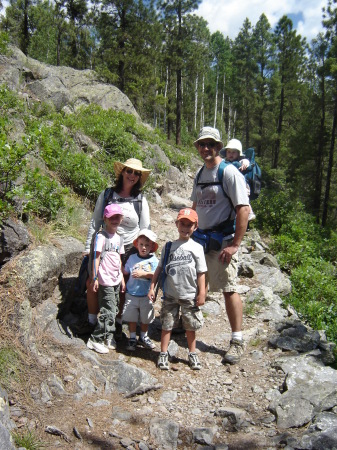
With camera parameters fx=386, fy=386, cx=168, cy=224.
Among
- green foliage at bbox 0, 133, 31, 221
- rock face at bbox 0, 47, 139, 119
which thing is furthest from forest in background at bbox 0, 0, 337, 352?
rock face at bbox 0, 47, 139, 119

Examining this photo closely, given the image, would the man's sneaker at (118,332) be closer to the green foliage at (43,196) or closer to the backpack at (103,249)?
the backpack at (103,249)

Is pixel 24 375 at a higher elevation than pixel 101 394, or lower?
higher

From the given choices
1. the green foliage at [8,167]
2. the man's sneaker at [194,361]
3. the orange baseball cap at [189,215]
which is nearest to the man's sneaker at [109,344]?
the man's sneaker at [194,361]

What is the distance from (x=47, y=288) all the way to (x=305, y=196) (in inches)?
880

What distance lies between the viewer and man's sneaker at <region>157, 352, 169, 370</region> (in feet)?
12.6

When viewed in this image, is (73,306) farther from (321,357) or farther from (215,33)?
(215,33)

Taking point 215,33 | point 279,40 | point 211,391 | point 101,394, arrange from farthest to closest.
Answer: point 215,33 < point 279,40 < point 211,391 < point 101,394

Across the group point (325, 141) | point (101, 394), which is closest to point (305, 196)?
point (325, 141)

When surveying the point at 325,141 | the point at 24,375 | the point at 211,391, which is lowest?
the point at 211,391

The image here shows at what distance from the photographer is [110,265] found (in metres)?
3.98

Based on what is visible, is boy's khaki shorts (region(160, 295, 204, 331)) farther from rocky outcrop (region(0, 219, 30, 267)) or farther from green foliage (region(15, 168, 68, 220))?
green foliage (region(15, 168, 68, 220))

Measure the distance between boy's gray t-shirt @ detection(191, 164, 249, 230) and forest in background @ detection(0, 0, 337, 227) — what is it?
981 cm

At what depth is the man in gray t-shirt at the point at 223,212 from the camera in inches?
150

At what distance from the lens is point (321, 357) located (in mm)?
4230
